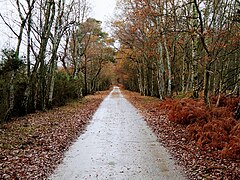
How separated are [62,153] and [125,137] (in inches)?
122

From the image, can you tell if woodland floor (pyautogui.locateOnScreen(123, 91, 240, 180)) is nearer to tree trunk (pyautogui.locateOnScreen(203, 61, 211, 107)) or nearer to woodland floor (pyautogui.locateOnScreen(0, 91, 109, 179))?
tree trunk (pyautogui.locateOnScreen(203, 61, 211, 107))

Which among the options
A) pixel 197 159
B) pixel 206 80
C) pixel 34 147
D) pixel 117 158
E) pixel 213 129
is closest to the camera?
pixel 197 159

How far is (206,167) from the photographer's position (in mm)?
6773

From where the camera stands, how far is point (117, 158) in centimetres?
774

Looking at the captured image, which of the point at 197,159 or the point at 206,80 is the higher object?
the point at 206,80

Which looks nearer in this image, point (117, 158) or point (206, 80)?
point (117, 158)

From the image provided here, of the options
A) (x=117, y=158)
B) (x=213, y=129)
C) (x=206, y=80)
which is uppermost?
(x=206, y=80)

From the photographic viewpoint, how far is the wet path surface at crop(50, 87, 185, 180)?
638cm

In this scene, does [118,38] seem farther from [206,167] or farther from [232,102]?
[206,167]

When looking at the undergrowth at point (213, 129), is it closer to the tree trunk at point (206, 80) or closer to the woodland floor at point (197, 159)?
the woodland floor at point (197, 159)

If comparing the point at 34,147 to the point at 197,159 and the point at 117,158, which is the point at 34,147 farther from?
→ the point at 197,159

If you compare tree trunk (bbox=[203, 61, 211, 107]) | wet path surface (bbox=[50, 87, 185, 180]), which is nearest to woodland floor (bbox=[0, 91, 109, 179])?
wet path surface (bbox=[50, 87, 185, 180])

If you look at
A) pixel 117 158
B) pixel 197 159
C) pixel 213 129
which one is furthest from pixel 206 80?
pixel 117 158

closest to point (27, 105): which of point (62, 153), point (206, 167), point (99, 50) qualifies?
point (62, 153)
